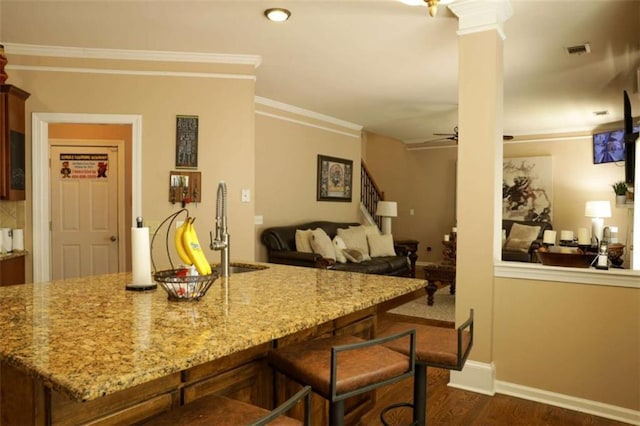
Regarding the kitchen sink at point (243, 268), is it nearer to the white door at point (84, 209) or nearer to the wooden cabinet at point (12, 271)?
the wooden cabinet at point (12, 271)

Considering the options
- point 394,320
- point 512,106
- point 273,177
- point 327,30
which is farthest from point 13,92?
point 512,106

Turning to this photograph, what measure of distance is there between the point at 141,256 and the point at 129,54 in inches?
108

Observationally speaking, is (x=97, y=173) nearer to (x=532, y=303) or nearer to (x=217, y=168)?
(x=217, y=168)

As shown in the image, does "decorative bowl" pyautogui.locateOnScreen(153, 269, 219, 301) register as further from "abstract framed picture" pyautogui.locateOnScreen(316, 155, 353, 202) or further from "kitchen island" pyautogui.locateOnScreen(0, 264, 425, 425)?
"abstract framed picture" pyautogui.locateOnScreen(316, 155, 353, 202)

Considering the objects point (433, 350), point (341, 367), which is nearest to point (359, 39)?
point (433, 350)

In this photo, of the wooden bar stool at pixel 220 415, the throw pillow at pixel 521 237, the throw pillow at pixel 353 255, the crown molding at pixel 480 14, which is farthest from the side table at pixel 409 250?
the wooden bar stool at pixel 220 415

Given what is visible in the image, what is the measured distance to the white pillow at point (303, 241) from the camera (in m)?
5.80

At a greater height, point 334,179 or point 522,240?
point 334,179

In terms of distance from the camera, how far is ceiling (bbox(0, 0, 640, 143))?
320 centimetres

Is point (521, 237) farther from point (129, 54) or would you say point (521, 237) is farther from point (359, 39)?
point (129, 54)

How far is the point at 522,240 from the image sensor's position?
7664mm

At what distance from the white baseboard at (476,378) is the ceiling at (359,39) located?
2424 millimetres

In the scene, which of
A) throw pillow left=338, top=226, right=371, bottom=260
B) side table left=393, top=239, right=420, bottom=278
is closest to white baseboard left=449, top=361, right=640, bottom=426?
throw pillow left=338, top=226, right=371, bottom=260

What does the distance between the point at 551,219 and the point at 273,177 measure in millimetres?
5146
